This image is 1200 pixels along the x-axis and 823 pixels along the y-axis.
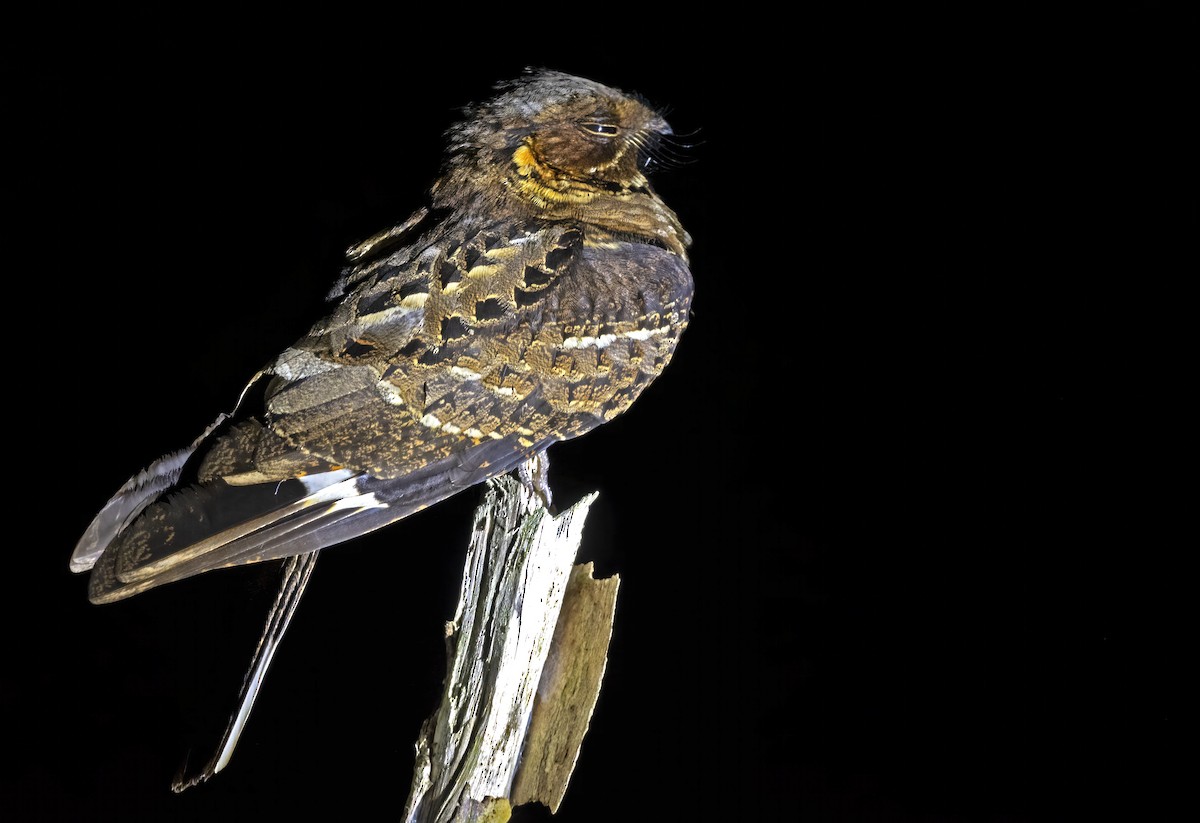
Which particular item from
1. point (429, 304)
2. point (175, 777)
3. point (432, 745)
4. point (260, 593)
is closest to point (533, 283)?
point (429, 304)

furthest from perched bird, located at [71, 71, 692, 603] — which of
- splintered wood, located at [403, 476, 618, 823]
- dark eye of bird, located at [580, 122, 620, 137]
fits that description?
splintered wood, located at [403, 476, 618, 823]

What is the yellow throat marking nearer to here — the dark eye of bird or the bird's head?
the bird's head

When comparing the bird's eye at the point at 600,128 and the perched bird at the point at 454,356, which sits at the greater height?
the bird's eye at the point at 600,128

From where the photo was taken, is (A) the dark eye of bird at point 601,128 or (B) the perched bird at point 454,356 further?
(A) the dark eye of bird at point 601,128

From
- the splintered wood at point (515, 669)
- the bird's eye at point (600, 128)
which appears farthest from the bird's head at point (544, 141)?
the splintered wood at point (515, 669)

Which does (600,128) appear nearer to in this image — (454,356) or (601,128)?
(601,128)

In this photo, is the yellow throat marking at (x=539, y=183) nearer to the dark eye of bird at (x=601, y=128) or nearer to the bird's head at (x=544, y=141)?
the bird's head at (x=544, y=141)

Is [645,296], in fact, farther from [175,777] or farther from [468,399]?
[175,777]
